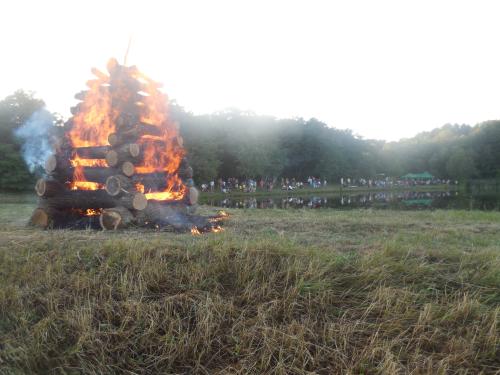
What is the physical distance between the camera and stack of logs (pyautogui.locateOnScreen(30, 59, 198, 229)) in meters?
8.43

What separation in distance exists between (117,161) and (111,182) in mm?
493

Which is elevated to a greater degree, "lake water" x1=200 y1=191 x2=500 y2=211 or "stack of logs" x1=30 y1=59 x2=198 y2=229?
"stack of logs" x1=30 y1=59 x2=198 y2=229

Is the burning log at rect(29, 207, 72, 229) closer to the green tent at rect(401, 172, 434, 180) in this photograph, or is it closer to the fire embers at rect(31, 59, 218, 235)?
the fire embers at rect(31, 59, 218, 235)

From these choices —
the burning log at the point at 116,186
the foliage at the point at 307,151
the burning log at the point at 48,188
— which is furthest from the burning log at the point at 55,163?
the foliage at the point at 307,151

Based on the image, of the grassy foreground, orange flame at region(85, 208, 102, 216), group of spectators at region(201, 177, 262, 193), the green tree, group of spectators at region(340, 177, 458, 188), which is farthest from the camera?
the green tree

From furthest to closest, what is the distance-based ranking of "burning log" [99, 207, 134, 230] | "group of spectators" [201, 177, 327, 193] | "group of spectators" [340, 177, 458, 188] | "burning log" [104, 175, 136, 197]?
"group of spectators" [340, 177, 458, 188], "group of spectators" [201, 177, 327, 193], "burning log" [104, 175, 136, 197], "burning log" [99, 207, 134, 230]

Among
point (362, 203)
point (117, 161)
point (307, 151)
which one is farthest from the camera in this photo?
point (307, 151)

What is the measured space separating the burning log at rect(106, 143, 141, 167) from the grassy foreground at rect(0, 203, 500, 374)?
12.1ft

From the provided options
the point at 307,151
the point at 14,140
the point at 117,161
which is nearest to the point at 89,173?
the point at 117,161

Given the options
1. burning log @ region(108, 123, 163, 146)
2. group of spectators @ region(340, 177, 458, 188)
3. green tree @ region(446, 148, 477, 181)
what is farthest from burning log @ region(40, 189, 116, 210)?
green tree @ region(446, 148, 477, 181)

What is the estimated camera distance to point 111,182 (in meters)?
8.45

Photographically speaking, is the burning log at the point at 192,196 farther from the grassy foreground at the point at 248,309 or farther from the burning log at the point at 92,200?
the grassy foreground at the point at 248,309

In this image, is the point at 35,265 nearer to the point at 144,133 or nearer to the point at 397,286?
the point at 397,286

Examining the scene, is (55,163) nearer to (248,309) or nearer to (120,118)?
(120,118)
